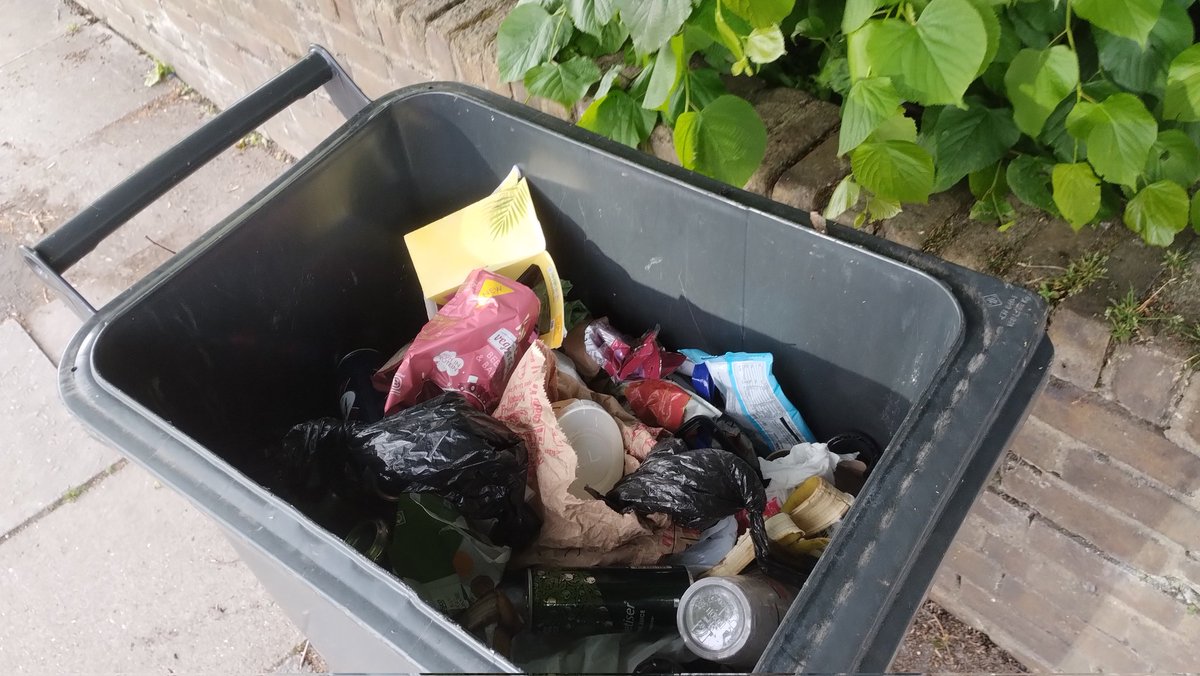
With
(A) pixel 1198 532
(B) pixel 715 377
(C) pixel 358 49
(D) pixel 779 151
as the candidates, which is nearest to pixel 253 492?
(B) pixel 715 377

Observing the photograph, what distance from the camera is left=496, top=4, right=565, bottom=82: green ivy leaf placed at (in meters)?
1.30

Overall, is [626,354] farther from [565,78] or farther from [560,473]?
[565,78]

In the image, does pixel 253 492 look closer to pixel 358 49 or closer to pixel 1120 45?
pixel 1120 45

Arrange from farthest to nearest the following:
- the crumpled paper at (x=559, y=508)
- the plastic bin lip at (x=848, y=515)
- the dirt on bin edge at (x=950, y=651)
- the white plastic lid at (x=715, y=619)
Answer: the dirt on bin edge at (x=950, y=651) < the crumpled paper at (x=559, y=508) < the white plastic lid at (x=715, y=619) < the plastic bin lip at (x=848, y=515)

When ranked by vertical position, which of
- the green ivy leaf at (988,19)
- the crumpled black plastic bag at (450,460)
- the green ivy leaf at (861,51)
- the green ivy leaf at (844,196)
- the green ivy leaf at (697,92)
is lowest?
the crumpled black plastic bag at (450,460)

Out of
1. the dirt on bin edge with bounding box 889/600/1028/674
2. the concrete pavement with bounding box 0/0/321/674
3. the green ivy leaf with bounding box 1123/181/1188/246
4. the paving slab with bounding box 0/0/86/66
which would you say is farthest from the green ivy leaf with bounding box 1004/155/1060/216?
the paving slab with bounding box 0/0/86/66

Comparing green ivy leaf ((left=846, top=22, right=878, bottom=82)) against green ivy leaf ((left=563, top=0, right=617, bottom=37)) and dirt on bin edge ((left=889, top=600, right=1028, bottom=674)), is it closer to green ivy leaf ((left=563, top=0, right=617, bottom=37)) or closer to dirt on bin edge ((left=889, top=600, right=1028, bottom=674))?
green ivy leaf ((left=563, top=0, right=617, bottom=37))

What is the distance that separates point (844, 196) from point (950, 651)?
3.33ft

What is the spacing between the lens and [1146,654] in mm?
1422

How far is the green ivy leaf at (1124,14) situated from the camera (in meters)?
0.91

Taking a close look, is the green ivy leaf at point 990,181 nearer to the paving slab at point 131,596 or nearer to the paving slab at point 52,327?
the paving slab at point 131,596

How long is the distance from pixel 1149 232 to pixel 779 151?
0.52 metres

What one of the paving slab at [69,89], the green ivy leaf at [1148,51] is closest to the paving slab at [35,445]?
the paving slab at [69,89]

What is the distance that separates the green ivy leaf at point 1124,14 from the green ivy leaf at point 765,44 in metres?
0.32
